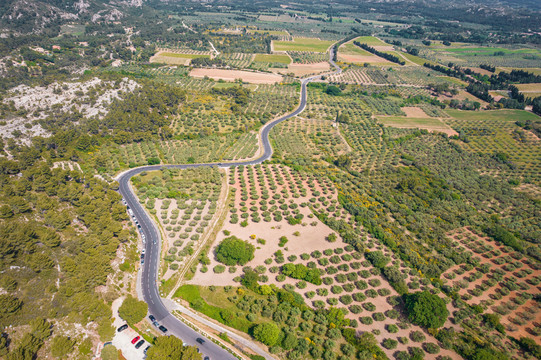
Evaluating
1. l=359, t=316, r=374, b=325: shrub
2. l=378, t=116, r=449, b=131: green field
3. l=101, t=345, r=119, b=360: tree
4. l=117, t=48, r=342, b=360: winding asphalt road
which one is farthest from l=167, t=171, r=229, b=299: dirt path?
l=378, t=116, r=449, b=131: green field

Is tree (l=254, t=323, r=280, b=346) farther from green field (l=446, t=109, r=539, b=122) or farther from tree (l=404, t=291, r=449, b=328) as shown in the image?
green field (l=446, t=109, r=539, b=122)

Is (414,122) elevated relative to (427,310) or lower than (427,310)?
elevated

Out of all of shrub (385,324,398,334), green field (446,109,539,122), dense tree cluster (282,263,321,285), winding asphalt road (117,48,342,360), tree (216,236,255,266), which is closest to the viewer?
winding asphalt road (117,48,342,360)

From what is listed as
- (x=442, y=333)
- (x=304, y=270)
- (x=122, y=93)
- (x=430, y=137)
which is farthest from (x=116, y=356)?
(x=430, y=137)

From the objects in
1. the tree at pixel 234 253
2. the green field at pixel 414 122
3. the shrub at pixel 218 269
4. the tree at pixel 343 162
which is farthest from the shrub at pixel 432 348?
the green field at pixel 414 122

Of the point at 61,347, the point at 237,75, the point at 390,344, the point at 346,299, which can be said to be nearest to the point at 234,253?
the point at 346,299

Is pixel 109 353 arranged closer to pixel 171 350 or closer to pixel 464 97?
pixel 171 350

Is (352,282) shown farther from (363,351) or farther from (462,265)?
(462,265)
